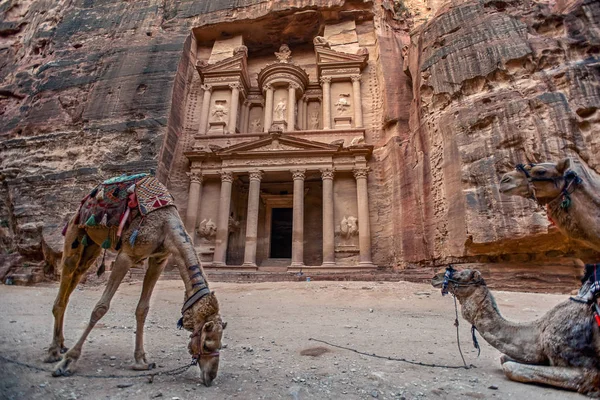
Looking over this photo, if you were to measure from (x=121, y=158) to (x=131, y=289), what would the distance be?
8171mm

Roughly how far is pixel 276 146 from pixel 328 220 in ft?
15.7

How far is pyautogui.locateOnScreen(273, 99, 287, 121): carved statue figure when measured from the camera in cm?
2015

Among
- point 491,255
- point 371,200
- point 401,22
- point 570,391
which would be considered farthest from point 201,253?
point 401,22

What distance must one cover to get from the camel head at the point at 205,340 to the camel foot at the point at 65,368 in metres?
1.25

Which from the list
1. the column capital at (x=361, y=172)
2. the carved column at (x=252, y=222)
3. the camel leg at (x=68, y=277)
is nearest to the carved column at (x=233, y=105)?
the carved column at (x=252, y=222)

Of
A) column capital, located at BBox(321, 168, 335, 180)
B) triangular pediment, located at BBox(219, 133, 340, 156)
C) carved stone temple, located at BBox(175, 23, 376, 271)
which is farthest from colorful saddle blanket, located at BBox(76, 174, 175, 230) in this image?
triangular pediment, located at BBox(219, 133, 340, 156)

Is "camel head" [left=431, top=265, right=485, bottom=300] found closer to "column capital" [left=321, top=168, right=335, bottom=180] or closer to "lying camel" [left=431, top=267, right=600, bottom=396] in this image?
"lying camel" [left=431, top=267, right=600, bottom=396]

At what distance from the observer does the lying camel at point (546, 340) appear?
8.92 feet

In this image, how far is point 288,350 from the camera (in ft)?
14.4

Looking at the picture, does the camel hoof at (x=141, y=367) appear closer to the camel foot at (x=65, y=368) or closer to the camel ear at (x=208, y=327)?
the camel foot at (x=65, y=368)

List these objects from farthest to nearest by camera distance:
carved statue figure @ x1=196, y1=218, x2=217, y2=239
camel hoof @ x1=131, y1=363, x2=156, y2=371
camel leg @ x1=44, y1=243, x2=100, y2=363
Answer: carved statue figure @ x1=196, y1=218, x2=217, y2=239, camel leg @ x1=44, y1=243, x2=100, y2=363, camel hoof @ x1=131, y1=363, x2=156, y2=371

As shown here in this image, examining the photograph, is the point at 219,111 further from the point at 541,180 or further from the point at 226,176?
the point at 541,180

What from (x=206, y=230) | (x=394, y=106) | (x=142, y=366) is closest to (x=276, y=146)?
(x=206, y=230)

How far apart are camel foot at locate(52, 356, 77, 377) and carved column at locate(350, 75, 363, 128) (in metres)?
17.2
